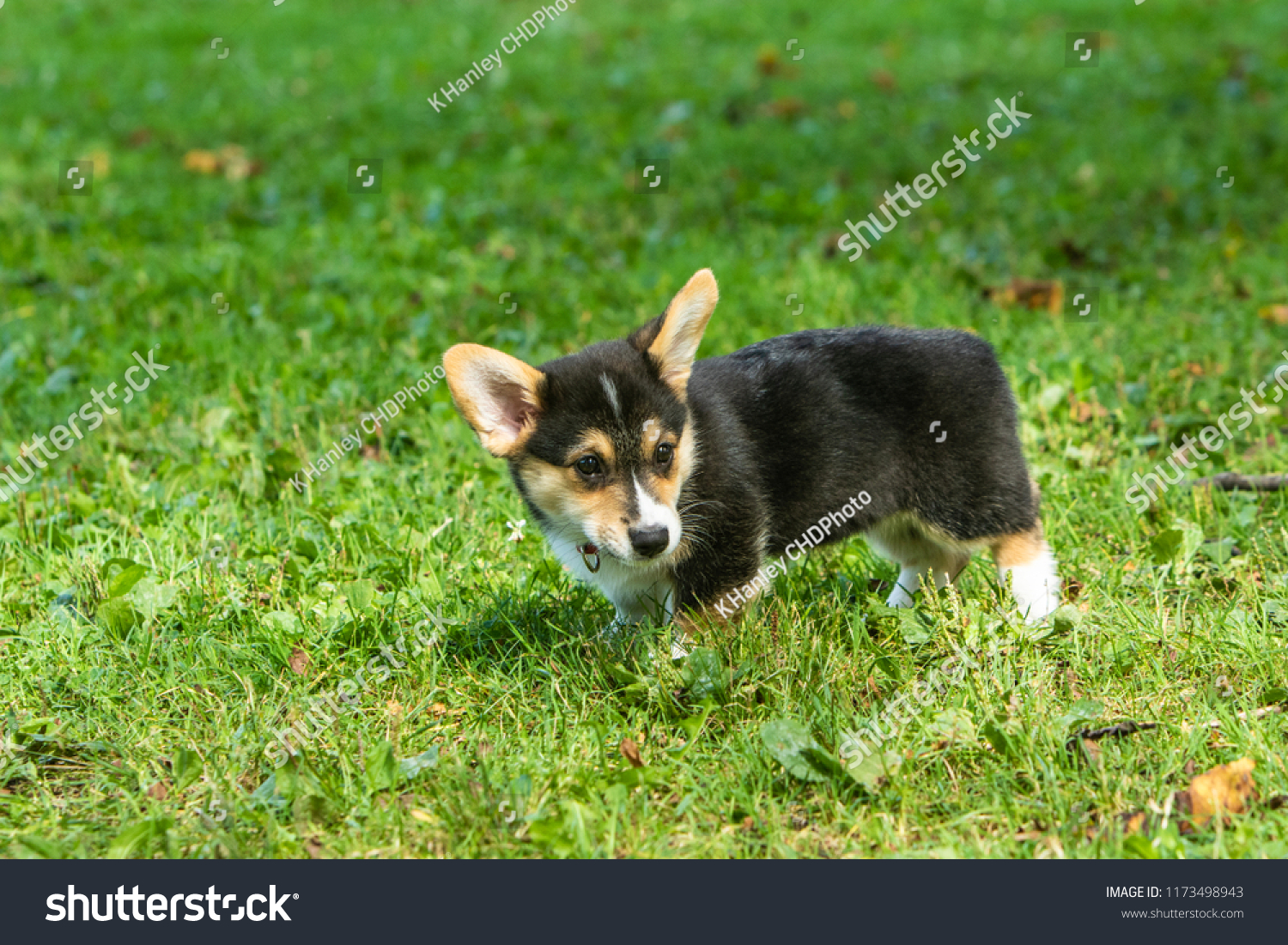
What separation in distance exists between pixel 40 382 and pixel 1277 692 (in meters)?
5.66

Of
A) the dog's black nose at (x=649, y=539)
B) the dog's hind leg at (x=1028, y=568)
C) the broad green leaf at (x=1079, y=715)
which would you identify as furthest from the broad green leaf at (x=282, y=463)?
Answer: the broad green leaf at (x=1079, y=715)

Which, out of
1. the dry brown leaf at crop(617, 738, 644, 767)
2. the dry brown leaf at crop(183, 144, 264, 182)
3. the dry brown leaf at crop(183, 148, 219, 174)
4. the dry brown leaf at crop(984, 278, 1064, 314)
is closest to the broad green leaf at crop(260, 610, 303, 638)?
→ the dry brown leaf at crop(617, 738, 644, 767)

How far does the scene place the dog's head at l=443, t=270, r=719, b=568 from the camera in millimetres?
3721

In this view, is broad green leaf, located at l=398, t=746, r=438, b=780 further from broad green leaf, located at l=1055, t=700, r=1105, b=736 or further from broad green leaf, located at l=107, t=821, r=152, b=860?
broad green leaf, located at l=1055, t=700, r=1105, b=736

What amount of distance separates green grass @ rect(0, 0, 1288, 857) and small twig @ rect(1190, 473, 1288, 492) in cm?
6

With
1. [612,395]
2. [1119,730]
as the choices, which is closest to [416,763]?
[612,395]

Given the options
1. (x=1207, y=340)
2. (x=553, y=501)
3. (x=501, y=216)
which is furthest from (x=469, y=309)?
(x=1207, y=340)

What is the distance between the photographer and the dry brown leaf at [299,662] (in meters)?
4.05

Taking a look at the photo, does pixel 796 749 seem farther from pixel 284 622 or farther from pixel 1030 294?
pixel 1030 294

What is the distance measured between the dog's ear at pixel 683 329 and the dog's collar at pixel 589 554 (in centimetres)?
55

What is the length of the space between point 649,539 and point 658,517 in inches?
2.9

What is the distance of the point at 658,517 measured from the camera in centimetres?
366

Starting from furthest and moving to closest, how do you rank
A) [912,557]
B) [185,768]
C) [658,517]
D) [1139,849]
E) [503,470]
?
1. [503,470]
2. [912,557]
3. [658,517]
4. [185,768]
5. [1139,849]
